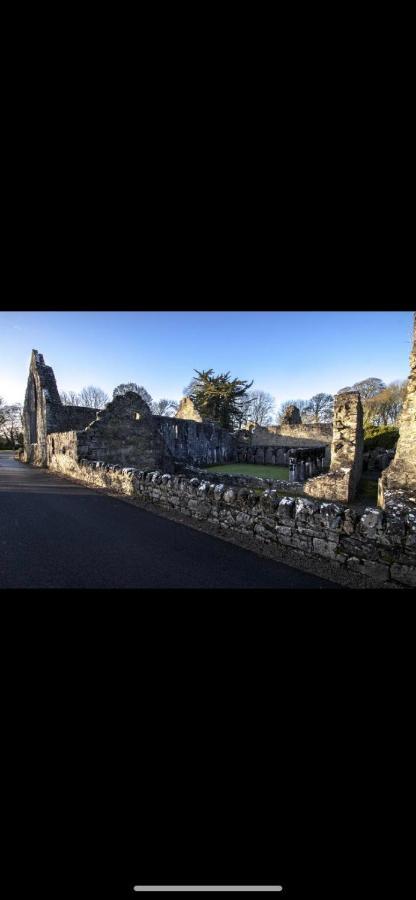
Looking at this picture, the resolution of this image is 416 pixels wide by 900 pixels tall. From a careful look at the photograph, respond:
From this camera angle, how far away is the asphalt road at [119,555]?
383 cm

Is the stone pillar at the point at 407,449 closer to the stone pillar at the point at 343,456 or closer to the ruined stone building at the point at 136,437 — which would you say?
the stone pillar at the point at 343,456

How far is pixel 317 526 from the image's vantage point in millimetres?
4465

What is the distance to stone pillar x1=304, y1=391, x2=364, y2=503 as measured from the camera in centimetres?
951

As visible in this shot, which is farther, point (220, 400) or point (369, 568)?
point (220, 400)

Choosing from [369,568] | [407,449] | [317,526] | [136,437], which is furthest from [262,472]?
[369,568]

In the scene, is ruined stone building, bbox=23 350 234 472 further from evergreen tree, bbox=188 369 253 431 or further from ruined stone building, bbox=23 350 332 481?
evergreen tree, bbox=188 369 253 431

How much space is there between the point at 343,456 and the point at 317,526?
6.46 meters

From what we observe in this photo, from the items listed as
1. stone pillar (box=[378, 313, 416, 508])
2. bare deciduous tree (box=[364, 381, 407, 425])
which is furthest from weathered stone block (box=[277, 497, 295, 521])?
bare deciduous tree (box=[364, 381, 407, 425])

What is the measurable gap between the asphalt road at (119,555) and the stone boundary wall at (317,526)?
0.46 metres

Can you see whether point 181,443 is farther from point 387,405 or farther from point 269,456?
point 387,405

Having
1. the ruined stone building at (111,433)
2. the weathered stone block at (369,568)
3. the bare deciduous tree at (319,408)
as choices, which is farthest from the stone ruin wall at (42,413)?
the bare deciduous tree at (319,408)

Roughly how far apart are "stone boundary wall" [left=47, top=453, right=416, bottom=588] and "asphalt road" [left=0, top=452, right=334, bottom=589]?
0.46 meters
